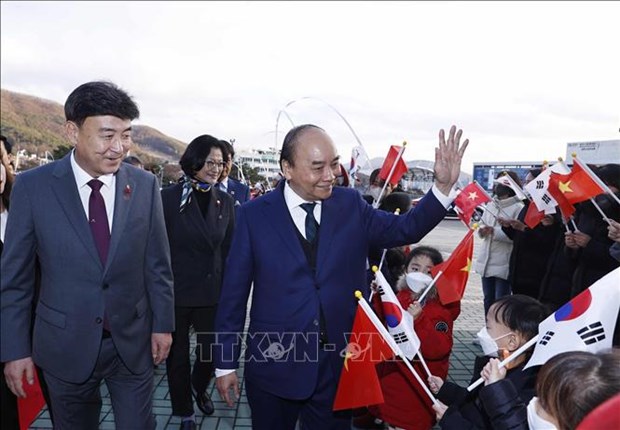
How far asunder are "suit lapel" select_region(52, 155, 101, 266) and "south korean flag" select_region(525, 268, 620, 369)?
2026mm

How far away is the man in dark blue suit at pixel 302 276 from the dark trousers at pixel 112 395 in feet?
1.46

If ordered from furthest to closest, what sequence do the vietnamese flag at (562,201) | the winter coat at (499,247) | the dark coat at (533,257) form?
the winter coat at (499,247), the dark coat at (533,257), the vietnamese flag at (562,201)

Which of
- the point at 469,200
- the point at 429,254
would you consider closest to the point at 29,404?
the point at 429,254

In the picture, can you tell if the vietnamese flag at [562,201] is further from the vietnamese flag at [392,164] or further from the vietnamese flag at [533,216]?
the vietnamese flag at [392,164]

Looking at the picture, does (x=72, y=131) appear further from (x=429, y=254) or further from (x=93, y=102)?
(x=429, y=254)

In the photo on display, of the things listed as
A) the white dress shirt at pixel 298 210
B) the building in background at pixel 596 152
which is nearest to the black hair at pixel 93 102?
the white dress shirt at pixel 298 210

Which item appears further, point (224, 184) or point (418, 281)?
point (224, 184)

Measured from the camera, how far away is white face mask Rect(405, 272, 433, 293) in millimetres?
3373

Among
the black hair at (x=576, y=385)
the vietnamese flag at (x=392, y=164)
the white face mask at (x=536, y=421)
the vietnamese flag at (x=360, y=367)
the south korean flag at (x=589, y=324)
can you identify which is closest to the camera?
the black hair at (x=576, y=385)

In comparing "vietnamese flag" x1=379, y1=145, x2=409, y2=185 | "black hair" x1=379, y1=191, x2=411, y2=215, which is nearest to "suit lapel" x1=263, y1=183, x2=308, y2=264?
"black hair" x1=379, y1=191, x2=411, y2=215

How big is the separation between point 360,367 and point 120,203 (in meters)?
1.44

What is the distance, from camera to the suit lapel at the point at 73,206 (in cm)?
234

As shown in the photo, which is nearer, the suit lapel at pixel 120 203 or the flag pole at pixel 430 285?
the suit lapel at pixel 120 203

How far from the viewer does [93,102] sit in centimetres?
234
